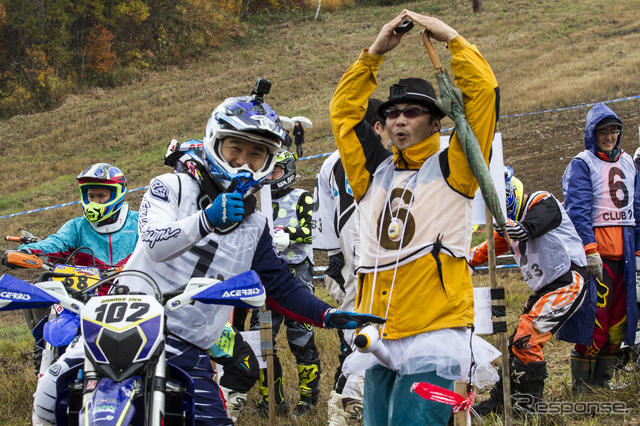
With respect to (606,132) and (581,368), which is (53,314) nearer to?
(581,368)

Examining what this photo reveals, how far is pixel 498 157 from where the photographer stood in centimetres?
515

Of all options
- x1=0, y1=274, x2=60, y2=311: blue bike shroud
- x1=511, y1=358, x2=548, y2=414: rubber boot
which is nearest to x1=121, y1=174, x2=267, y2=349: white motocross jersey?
x1=0, y1=274, x2=60, y2=311: blue bike shroud

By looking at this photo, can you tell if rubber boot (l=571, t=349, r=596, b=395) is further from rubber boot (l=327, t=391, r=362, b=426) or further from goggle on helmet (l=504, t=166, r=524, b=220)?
rubber boot (l=327, t=391, r=362, b=426)

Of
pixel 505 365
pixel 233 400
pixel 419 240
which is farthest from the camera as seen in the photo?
pixel 233 400

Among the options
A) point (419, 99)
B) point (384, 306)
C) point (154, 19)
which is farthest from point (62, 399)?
point (154, 19)

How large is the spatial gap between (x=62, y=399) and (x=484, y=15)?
50.4 m

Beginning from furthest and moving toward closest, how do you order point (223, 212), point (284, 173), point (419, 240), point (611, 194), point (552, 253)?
point (284, 173)
point (611, 194)
point (552, 253)
point (419, 240)
point (223, 212)

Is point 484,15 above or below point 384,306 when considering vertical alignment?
above

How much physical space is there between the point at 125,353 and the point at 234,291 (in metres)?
0.54

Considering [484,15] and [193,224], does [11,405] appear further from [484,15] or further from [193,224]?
[484,15]

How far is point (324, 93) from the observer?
34.9 m

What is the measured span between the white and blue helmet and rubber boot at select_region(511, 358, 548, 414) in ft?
10.5

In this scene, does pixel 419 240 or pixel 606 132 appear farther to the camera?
pixel 606 132

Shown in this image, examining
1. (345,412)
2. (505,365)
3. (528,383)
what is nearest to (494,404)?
(528,383)
